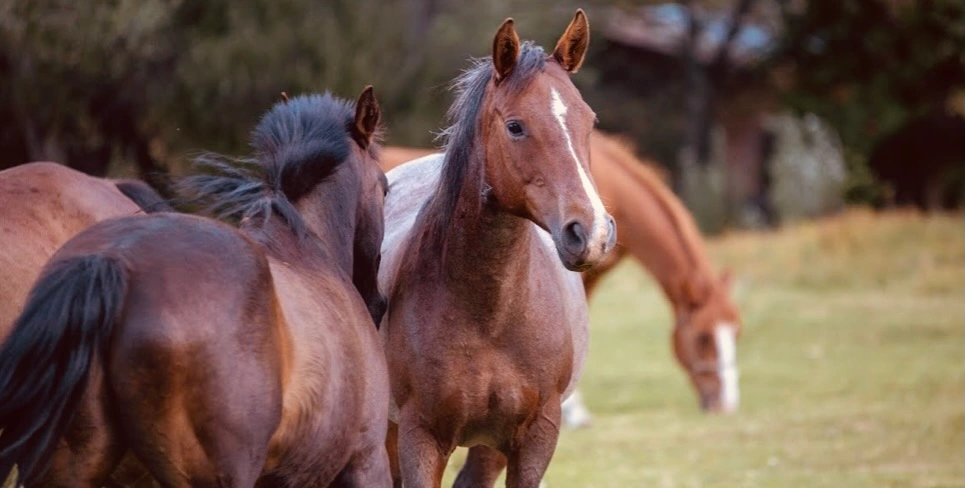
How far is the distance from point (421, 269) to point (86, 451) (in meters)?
1.89

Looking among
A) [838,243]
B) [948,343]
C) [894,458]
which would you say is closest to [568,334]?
[894,458]

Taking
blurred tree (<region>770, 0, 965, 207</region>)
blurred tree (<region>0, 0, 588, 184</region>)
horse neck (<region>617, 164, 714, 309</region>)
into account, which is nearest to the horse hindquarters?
blurred tree (<region>0, 0, 588, 184</region>)

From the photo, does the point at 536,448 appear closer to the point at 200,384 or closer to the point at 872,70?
the point at 200,384

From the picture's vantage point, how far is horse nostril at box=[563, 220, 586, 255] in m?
4.37

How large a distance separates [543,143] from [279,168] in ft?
2.67

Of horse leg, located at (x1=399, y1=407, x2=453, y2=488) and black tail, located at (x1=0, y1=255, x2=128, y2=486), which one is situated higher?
black tail, located at (x1=0, y1=255, x2=128, y2=486)

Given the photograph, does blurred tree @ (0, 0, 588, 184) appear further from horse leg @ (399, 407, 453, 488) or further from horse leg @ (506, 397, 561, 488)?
horse leg @ (506, 397, 561, 488)

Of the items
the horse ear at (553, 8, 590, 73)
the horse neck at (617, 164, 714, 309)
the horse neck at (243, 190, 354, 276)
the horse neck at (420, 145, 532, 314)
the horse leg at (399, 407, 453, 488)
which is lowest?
the horse neck at (617, 164, 714, 309)

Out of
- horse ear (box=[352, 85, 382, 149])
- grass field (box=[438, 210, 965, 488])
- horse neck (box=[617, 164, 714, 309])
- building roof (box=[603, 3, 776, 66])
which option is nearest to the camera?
horse ear (box=[352, 85, 382, 149])

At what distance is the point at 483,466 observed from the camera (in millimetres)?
5809

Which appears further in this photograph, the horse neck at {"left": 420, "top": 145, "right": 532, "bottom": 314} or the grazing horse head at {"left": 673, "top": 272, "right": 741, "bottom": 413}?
the grazing horse head at {"left": 673, "top": 272, "right": 741, "bottom": 413}

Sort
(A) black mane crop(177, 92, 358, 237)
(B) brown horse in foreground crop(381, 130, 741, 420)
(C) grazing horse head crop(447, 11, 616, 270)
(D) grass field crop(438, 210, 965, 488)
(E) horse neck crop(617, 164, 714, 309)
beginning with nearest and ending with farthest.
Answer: (C) grazing horse head crop(447, 11, 616, 270)
(A) black mane crop(177, 92, 358, 237)
(D) grass field crop(438, 210, 965, 488)
(B) brown horse in foreground crop(381, 130, 741, 420)
(E) horse neck crop(617, 164, 714, 309)

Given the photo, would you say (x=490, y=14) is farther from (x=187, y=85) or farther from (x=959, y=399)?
(x=959, y=399)

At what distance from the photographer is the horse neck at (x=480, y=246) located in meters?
5.01
